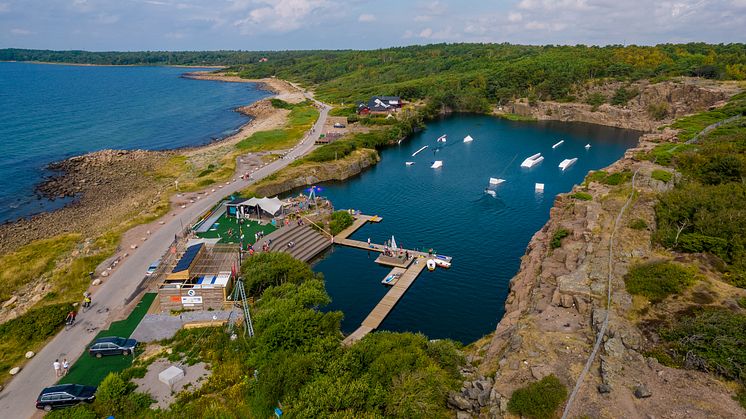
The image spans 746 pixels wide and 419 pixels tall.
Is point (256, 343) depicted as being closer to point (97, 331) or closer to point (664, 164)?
point (97, 331)

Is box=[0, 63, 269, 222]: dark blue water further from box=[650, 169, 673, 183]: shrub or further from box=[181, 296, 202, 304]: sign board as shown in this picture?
box=[650, 169, 673, 183]: shrub

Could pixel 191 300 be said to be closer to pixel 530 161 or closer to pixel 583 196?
pixel 583 196

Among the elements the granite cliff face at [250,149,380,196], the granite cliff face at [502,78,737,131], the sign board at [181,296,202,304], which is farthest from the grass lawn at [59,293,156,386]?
the granite cliff face at [502,78,737,131]

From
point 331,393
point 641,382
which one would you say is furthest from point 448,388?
A: point 641,382

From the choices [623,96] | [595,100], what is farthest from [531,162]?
[623,96]

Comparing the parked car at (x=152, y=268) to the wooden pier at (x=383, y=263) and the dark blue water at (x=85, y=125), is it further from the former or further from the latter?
the dark blue water at (x=85, y=125)

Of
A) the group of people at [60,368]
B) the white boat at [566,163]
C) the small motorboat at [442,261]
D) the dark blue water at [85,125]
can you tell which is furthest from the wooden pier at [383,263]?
the dark blue water at [85,125]
